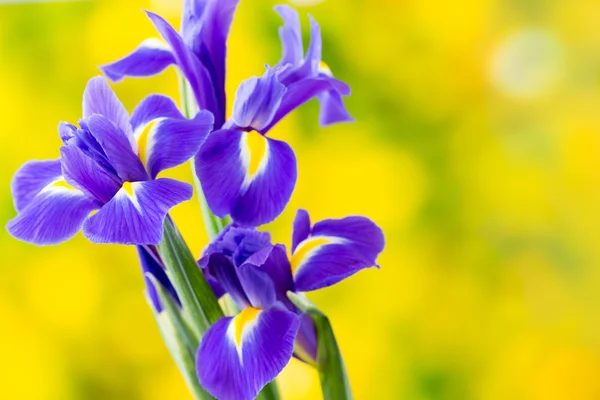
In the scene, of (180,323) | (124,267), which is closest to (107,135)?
(180,323)

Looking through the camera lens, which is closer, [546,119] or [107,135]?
[107,135]

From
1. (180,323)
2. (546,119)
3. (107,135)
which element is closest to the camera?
(107,135)

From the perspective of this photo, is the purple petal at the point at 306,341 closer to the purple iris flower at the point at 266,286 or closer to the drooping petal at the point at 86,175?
the purple iris flower at the point at 266,286

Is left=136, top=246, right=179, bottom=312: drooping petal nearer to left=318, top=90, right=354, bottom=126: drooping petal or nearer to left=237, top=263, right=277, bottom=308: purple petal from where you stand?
left=237, top=263, right=277, bottom=308: purple petal

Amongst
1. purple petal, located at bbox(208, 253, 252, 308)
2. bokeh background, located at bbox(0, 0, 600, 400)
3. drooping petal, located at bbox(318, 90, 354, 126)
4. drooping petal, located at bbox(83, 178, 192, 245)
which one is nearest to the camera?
drooping petal, located at bbox(83, 178, 192, 245)

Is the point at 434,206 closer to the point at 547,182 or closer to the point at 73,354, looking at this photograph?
the point at 547,182

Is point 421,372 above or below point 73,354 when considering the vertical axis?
below

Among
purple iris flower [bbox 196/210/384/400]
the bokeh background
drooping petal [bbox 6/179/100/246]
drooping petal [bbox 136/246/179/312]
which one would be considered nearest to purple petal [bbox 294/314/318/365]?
purple iris flower [bbox 196/210/384/400]

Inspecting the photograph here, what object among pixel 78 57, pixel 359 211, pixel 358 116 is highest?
pixel 78 57

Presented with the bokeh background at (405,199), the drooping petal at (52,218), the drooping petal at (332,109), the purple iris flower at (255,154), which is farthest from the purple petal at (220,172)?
the bokeh background at (405,199)
